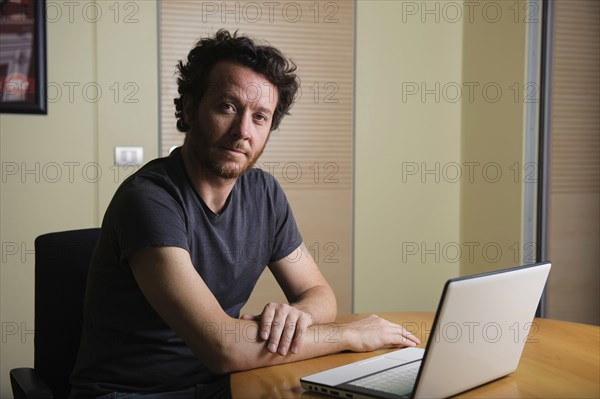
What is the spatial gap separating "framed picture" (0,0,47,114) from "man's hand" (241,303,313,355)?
222 centimetres

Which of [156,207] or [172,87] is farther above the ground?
[172,87]

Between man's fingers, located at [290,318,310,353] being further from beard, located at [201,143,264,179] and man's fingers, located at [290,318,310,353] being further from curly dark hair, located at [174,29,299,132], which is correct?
curly dark hair, located at [174,29,299,132]

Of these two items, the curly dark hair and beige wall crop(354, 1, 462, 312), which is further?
beige wall crop(354, 1, 462, 312)

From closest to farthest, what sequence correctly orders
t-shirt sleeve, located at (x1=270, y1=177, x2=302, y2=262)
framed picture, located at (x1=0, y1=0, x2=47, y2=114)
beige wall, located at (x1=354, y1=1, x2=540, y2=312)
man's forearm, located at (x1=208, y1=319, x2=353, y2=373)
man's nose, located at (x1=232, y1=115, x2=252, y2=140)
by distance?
man's forearm, located at (x1=208, y1=319, x2=353, y2=373) < man's nose, located at (x1=232, y1=115, x2=252, y2=140) < t-shirt sleeve, located at (x1=270, y1=177, x2=302, y2=262) < framed picture, located at (x1=0, y1=0, x2=47, y2=114) < beige wall, located at (x1=354, y1=1, x2=540, y2=312)

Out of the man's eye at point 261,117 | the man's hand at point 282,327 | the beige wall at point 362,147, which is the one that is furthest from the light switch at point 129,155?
the man's hand at point 282,327

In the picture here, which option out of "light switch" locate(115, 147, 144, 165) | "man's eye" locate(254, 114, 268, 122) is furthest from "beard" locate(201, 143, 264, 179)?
"light switch" locate(115, 147, 144, 165)

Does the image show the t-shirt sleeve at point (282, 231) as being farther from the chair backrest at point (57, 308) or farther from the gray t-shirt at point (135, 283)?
the chair backrest at point (57, 308)

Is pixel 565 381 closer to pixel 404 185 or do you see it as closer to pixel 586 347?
pixel 586 347

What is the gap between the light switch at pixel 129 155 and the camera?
3.44 metres

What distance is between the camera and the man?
5.00 feet

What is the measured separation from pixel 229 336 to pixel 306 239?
233cm

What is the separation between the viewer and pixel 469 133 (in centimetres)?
392

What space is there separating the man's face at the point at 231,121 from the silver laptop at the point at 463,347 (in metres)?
0.68

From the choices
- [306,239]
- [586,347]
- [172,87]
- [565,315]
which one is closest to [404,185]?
[306,239]
